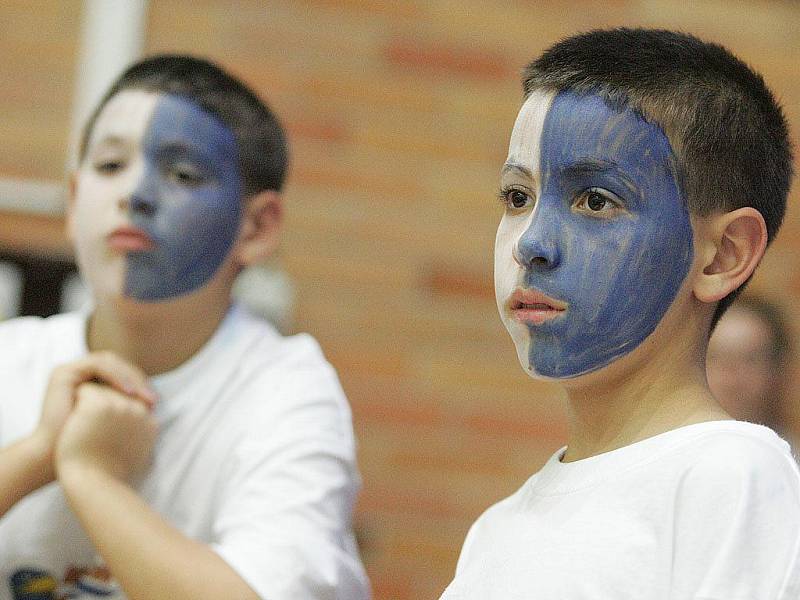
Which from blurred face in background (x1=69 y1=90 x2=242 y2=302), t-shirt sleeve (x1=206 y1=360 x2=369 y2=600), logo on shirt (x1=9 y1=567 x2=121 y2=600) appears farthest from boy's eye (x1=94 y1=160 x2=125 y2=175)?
logo on shirt (x1=9 y1=567 x2=121 y2=600)

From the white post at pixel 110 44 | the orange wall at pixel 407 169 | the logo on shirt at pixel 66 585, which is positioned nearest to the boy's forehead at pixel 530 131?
the logo on shirt at pixel 66 585

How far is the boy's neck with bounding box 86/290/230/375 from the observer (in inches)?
50.6

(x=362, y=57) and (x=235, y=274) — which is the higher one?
(x=362, y=57)

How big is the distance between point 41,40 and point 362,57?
24.3 inches

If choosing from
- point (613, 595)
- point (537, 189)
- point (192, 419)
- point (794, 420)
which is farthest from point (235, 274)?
point (794, 420)

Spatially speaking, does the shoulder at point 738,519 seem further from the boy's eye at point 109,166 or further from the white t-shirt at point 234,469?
the boy's eye at point 109,166

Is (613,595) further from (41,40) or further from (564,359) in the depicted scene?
(41,40)

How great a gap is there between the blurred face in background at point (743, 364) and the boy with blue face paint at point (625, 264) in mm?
986

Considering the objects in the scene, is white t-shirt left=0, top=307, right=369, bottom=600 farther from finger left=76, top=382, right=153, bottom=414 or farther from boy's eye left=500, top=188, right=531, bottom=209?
boy's eye left=500, top=188, right=531, bottom=209

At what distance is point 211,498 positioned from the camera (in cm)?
121

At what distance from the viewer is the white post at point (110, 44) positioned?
86.0 inches

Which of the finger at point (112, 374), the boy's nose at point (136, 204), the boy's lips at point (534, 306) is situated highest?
the boy's lips at point (534, 306)

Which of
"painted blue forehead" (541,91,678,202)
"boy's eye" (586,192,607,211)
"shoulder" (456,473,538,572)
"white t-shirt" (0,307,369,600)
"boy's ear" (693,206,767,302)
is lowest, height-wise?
"white t-shirt" (0,307,369,600)

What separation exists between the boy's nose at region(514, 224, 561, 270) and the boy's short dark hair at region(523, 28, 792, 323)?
0.35 feet
